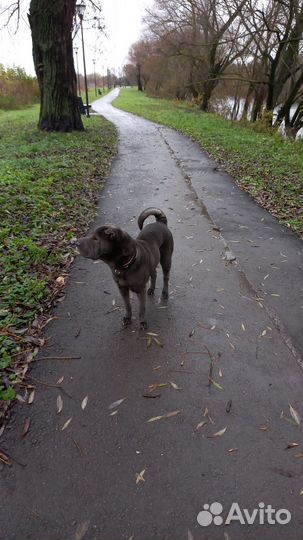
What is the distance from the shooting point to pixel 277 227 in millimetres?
6484

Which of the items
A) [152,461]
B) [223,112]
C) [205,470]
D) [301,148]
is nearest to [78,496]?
[152,461]

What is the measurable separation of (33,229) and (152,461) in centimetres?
423

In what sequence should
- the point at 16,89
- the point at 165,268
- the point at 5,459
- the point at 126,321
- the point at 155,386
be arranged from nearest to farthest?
the point at 5,459, the point at 155,386, the point at 126,321, the point at 165,268, the point at 16,89

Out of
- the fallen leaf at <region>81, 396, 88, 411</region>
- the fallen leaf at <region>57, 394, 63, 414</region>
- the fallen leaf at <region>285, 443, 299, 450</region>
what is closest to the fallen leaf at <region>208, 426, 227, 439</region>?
the fallen leaf at <region>285, 443, 299, 450</region>

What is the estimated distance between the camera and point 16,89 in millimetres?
33438

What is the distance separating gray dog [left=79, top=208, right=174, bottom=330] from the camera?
2.91m

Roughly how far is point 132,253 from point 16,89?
3740cm

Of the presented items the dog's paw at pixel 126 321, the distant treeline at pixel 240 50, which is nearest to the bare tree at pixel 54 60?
the distant treeline at pixel 240 50

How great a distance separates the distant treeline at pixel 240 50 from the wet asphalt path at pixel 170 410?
1549cm

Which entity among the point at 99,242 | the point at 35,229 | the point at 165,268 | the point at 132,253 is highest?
the point at 99,242

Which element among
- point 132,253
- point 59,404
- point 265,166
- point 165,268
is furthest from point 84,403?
point 265,166

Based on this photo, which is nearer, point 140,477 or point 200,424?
point 140,477

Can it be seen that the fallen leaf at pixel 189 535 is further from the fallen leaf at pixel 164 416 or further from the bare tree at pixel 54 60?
the bare tree at pixel 54 60

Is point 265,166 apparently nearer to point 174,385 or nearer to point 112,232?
point 112,232
